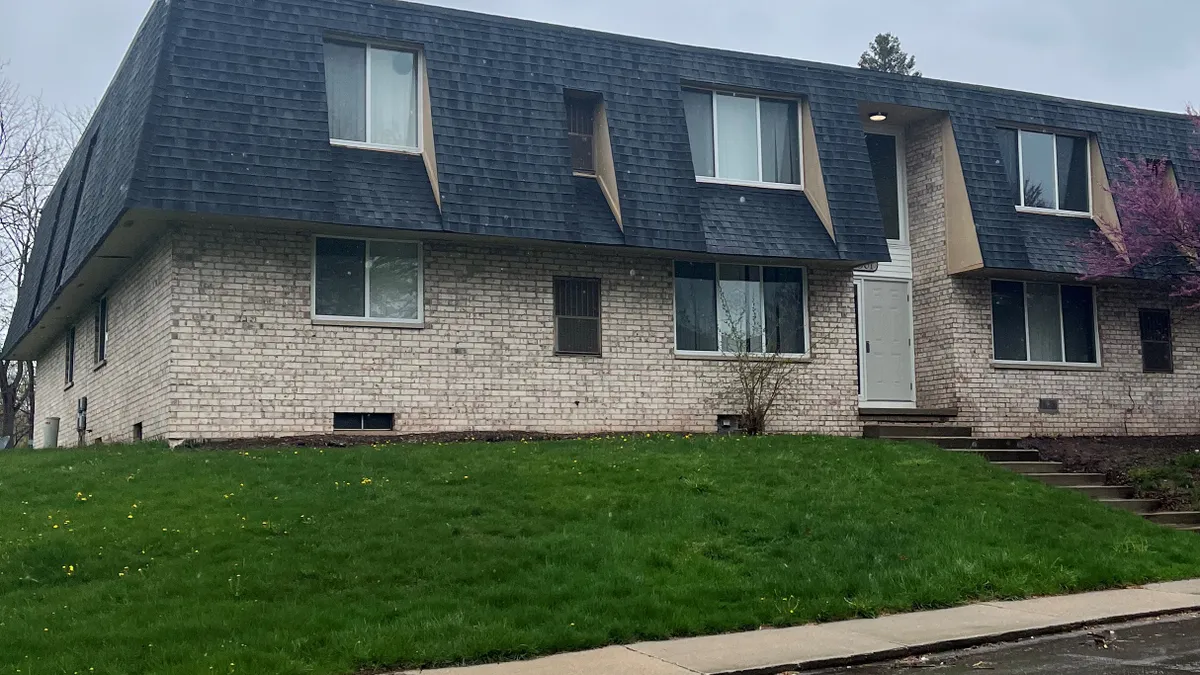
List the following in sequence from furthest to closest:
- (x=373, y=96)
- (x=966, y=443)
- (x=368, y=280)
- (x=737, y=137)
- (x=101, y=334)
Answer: (x=101, y=334) → (x=737, y=137) → (x=966, y=443) → (x=373, y=96) → (x=368, y=280)

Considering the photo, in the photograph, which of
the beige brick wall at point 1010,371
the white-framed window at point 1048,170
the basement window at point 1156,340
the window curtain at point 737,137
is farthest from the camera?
the basement window at point 1156,340

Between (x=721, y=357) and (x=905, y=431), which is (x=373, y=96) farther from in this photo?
(x=905, y=431)

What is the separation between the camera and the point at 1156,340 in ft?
70.3

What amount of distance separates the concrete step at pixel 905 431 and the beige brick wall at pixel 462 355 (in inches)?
13.0

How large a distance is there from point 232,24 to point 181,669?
34.9 feet

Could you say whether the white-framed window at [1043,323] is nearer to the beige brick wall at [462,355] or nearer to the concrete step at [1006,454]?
the concrete step at [1006,454]

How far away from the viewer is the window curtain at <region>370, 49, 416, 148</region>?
16.9 m

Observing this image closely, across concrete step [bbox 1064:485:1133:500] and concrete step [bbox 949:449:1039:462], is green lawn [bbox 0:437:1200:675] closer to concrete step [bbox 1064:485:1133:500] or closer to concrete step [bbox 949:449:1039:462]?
concrete step [bbox 1064:485:1133:500]

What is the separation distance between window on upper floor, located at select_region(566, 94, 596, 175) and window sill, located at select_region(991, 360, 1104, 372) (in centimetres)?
757

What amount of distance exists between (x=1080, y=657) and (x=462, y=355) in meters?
10.1

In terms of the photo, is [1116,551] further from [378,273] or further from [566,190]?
[378,273]

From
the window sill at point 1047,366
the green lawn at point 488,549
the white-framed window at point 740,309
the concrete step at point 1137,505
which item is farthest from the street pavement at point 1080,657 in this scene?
the window sill at point 1047,366

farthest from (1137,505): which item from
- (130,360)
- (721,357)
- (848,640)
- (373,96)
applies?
(130,360)

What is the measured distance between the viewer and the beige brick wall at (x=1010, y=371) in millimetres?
20000
